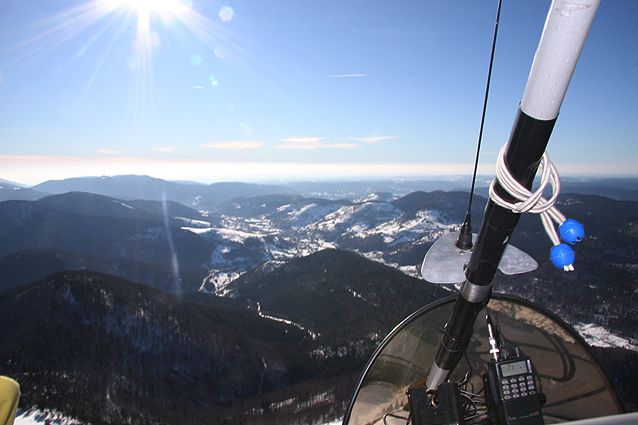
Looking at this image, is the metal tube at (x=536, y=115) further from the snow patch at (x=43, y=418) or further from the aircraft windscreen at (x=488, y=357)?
the snow patch at (x=43, y=418)

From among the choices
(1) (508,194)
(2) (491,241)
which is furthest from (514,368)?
(1) (508,194)

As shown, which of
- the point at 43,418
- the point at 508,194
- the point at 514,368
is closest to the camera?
the point at 508,194

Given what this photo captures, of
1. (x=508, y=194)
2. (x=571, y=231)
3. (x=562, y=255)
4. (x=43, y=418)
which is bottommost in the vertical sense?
(x=43, y=418)

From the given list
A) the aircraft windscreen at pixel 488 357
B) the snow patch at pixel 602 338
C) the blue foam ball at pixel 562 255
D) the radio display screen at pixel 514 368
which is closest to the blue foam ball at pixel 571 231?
the blue foam ball at pixel 562 255

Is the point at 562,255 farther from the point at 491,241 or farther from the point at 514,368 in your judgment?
the point at 514,368

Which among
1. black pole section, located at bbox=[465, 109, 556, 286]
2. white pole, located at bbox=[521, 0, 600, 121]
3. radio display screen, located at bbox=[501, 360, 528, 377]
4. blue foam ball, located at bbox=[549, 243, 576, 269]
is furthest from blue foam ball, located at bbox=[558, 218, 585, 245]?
radio display screen, located at bbox=[501, 360, 528, 377]

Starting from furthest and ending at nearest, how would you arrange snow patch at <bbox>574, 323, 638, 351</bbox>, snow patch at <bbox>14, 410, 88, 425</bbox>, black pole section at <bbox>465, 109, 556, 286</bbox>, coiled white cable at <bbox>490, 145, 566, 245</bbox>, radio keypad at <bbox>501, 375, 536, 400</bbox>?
snow patch at <bbox>574, 323, 638, 351</bbox>, snow patch at <bbox>14, 410, 88, 425</bbox>, radio keypad at <bbox>501, 375, 536, 400</bbox>, coiled white cable at <bbox>490, 145, 566, 245</bbox>, black pole section at <bbox>465, 109, 556, 286</bbox>

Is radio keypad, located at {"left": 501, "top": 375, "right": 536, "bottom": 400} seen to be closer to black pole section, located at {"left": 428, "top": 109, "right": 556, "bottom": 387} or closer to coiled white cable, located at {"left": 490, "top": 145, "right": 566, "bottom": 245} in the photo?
black pole section, located at {"left": 428, "top": 109, "right": 556, "bottom": 387}
